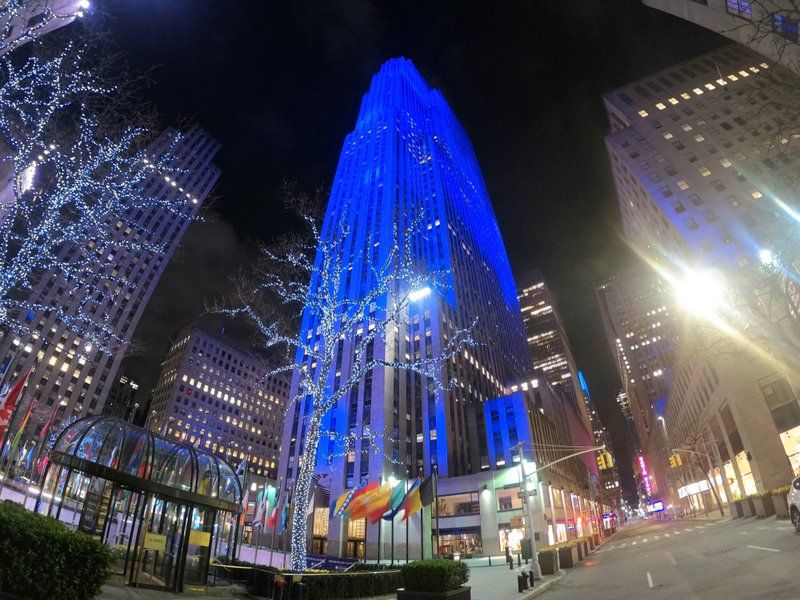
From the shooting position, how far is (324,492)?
66.0m

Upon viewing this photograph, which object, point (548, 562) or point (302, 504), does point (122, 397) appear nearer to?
point (302, 504)

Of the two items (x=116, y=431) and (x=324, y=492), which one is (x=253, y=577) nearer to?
(x=116, y=431)

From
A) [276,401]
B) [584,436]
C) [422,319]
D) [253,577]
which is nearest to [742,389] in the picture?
[422,319]

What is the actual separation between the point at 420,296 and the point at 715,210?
4394 centimetres

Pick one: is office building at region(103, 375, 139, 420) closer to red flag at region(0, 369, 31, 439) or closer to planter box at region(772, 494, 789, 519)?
red flag at region(0, 369, 31, 439)

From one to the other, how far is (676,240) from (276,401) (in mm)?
131629

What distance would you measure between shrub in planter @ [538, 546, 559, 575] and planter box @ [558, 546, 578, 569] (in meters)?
1.41

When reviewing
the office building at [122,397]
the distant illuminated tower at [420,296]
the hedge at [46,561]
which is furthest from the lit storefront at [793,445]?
the office building at [122,397]

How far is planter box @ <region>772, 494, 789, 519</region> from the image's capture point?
1111 inches

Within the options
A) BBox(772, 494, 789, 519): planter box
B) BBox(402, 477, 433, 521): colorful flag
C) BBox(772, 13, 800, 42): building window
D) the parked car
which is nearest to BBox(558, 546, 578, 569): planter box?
BBox(402, 477, 433, 521): colorful flag

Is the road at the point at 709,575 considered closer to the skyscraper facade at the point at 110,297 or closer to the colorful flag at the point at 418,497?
the colorful flag at the point at 418,497

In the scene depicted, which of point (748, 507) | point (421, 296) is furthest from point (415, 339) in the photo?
point (748, 507)

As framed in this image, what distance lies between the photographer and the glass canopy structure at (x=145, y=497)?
1352cm

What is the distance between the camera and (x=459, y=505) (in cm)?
5975
